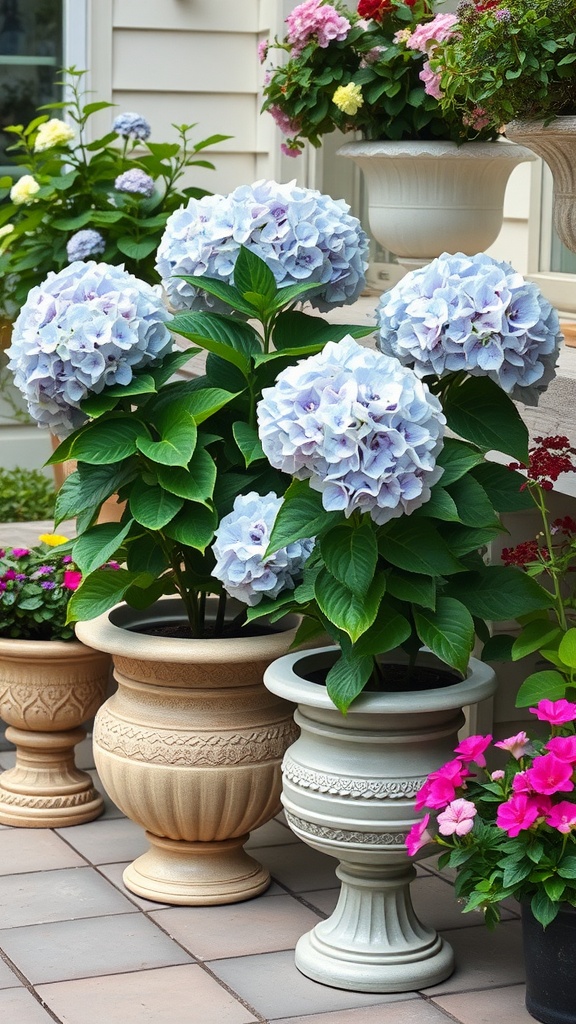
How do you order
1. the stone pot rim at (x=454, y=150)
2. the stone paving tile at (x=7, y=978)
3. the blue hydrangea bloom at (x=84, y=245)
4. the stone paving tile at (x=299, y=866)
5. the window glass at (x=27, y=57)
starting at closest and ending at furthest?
the stone paving tile at (x=7, y=978)
the stone paving tile at (x=299, y=866)
the stone pot rim at (x=454, y=150)
the blue hydrangea bloom at (x=84, y=245)
the window glass at (x=27, y=57)

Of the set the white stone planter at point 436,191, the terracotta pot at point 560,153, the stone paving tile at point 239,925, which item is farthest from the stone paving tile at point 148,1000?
the white stone planter at point 436,191

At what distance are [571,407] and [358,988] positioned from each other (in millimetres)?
996

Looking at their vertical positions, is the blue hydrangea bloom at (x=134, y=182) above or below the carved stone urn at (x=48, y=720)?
above

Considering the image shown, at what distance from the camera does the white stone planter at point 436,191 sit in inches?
135

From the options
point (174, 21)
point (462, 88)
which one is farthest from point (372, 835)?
point (174, 21)

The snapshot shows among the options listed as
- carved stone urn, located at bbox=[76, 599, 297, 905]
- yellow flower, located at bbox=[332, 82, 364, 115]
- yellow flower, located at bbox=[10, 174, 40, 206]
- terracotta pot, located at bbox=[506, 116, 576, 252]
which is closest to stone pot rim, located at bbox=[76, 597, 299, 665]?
carved stone urn, located at bbox=[76, 599, 297, 905]

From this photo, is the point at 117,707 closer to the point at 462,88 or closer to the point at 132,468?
the point at 132,468

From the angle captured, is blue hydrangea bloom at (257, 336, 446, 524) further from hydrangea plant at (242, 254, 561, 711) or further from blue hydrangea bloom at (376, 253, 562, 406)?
blue hydrangea bloom at (376, 253, 562, 406)

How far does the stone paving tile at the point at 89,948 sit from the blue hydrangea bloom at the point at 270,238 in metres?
1.07

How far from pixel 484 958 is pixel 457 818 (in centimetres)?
44

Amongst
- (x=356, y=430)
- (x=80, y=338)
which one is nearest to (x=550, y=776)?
(x=356, y=430)

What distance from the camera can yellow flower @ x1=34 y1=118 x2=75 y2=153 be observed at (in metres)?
4.45

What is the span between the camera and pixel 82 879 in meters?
2.85

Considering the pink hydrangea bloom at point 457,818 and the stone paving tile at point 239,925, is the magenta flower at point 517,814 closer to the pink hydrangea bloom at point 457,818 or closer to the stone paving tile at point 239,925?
the pink hydrangea bloom at point 457,818
